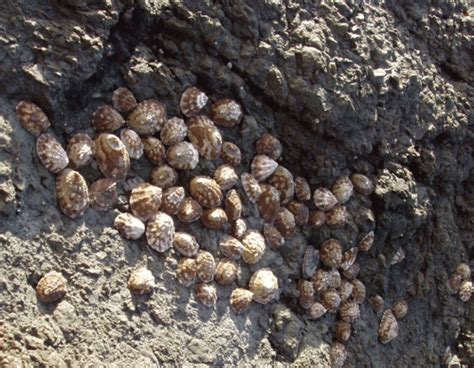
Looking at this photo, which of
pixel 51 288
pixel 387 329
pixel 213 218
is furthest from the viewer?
pixel 387 329

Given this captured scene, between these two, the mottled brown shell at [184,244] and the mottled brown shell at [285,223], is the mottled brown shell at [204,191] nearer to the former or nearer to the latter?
the mottled brown shell at [184,244]

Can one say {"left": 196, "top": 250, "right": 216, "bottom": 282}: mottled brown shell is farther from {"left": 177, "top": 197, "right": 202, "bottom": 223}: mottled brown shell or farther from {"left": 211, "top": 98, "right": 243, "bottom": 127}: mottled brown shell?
{"left": 211, "top": 98, "right": 243, "bottom": 127}: mottled brown shell

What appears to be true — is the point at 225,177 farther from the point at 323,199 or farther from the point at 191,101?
the point at 323,199

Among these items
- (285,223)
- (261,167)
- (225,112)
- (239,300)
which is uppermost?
(225,112)

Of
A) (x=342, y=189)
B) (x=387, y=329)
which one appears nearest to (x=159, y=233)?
(x=342, y=189)

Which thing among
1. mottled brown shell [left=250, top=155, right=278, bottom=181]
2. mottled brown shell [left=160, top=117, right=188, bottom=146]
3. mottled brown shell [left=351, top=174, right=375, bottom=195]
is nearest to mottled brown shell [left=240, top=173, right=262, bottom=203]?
mottled brown shell [left=250, top=155, right=278, bottom=181]

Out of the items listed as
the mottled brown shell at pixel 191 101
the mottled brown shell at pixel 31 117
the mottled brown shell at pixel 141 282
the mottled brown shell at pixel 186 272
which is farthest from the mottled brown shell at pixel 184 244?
the mottled brown shell at pixel 31 117

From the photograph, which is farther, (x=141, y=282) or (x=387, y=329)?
(x=387, y=329)
